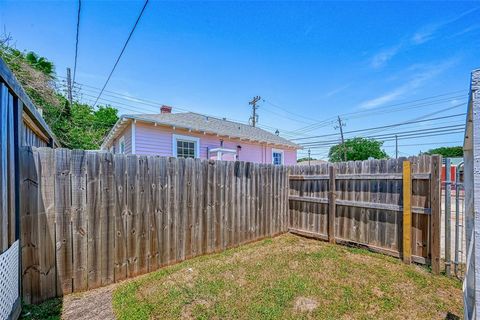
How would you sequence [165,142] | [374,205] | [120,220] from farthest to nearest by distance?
[165,142] → [374,205] → [120,220]

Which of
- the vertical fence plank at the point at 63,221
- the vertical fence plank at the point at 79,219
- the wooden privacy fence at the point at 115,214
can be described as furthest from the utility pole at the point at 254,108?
the vertical fence plank at the point at 63,221

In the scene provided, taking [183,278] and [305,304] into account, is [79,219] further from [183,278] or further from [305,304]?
[305,304]

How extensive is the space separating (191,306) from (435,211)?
4161 mm

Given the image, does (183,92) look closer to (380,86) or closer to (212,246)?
(212,246)

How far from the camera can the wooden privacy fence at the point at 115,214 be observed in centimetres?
262

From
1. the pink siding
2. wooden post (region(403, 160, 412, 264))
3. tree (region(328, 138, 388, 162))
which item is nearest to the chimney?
the pink siding

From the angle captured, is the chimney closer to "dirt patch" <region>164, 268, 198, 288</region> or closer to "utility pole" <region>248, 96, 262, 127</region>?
"dirt patch" <region>164, 268, 198, 288</region>

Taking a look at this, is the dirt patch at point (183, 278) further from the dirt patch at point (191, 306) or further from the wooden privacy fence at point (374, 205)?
the wooden privacy fence at point (374, 205)

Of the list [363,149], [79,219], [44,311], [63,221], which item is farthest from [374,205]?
[363,149]

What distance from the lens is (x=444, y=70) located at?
10477 millimetres

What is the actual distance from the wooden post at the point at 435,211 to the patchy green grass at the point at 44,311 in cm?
540

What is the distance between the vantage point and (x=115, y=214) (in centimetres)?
317

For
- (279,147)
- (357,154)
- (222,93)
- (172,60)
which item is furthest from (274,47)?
(357,154)

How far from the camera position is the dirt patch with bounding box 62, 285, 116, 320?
241 cm
